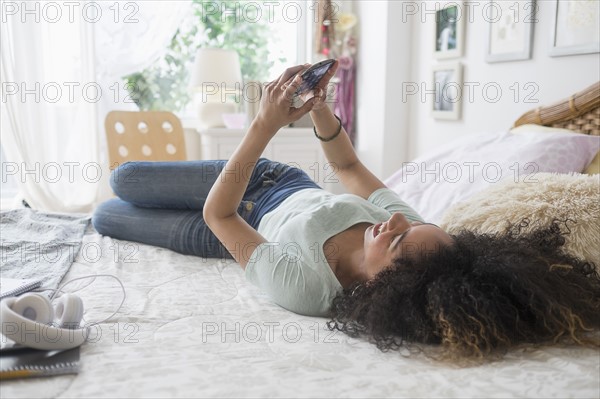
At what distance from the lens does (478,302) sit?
890 millimetres

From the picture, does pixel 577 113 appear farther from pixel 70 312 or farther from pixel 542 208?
pixel 70 312

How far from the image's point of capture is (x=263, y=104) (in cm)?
123

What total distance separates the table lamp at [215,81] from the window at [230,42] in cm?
32

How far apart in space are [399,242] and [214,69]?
7.57ft

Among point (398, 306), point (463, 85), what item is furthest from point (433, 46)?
point (398, 306)

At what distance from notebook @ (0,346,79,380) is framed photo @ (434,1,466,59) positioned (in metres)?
2.32

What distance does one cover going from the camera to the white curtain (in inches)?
112

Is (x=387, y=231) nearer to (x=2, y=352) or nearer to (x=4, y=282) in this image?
(x=2, y=352)

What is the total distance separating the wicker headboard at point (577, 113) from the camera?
5.89 feet

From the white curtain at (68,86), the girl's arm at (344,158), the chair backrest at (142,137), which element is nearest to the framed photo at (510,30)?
the girl's arm at (344,158)

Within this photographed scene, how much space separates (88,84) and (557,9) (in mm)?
2323

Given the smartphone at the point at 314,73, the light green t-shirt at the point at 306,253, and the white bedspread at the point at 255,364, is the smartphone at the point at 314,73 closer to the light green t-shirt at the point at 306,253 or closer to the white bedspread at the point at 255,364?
the light green t-shirt at the point at 306,253

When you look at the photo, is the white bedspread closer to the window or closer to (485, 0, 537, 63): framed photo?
(485, 0, 537, 63): framed photo

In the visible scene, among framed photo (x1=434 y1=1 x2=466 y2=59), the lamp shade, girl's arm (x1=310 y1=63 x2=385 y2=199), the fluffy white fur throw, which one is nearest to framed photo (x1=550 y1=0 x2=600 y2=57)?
framed photo (x1=434 y1=1 x2=466 y2=59)
